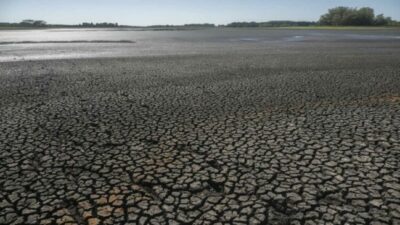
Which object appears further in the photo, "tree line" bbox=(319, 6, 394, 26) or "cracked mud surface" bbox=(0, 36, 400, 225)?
"tree line" bbox=(319, 6, 394, 26)

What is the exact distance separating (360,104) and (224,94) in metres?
2.43

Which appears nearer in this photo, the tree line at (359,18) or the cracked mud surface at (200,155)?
the cracked mud surface at (200,155)

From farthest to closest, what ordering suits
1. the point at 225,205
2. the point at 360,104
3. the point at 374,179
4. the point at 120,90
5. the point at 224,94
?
the point at 120,90
the point at 224,94
the point at 360,104
the point at 374,179
the point at 225,205

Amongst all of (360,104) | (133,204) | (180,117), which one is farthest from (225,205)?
(360,104)

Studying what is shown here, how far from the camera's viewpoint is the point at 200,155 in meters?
3.52

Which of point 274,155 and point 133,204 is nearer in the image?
point 133,204

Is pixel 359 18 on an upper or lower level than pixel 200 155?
upper

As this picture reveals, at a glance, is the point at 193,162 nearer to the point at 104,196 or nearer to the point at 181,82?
the point at 104,196

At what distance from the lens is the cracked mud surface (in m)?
2.47

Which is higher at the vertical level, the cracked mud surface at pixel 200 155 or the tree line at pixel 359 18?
the tree line at pixel 359 18

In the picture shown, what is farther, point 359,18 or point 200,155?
point 359,18

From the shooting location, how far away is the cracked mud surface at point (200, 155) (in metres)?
2.47

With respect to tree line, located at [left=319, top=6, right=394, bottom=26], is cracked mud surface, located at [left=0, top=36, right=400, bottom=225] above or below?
below

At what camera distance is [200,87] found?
739 cm
